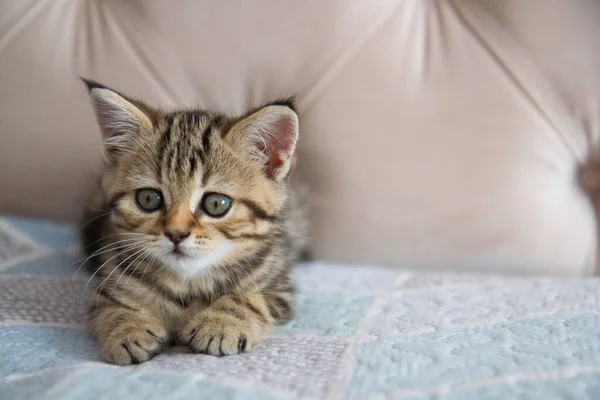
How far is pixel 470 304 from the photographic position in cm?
95

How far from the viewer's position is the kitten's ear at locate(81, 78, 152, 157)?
2.89ft

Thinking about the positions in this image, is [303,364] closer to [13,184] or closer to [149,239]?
[149,239]

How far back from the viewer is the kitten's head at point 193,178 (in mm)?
831

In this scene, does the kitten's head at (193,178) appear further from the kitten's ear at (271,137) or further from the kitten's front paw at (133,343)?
the kitten's front paw at (133,343)

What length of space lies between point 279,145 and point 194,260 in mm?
235

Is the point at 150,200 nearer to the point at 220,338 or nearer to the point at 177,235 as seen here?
the point at 177,235

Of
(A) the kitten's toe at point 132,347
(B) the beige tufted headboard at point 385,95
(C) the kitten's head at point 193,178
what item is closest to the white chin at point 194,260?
(C) the kitten's head at point 193,178

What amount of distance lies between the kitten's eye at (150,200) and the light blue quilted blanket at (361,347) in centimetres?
21

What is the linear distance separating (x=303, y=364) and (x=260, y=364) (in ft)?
0.18

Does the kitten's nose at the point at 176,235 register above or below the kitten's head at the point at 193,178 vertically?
below

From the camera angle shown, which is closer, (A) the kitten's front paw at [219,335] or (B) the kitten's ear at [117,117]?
(A) the kitten's front paw at [219,335]

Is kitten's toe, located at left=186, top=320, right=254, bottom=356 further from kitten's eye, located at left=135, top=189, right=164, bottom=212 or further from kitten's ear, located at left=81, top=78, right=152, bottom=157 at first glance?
kitten's ear, located at left=81, top=78, right=152, bottom=157

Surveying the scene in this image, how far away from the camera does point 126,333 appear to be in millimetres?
777

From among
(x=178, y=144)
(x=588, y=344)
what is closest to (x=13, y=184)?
(x=178, y=144)
